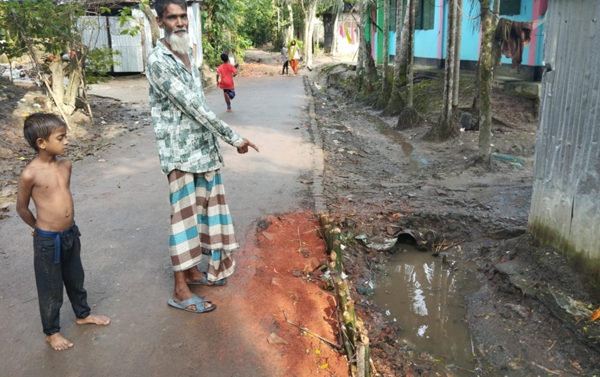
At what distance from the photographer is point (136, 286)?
3.84 meters

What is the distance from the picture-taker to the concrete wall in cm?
393

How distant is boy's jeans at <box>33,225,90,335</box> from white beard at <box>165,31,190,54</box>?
1.31 metres

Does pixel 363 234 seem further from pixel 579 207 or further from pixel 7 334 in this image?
pixel 7 334

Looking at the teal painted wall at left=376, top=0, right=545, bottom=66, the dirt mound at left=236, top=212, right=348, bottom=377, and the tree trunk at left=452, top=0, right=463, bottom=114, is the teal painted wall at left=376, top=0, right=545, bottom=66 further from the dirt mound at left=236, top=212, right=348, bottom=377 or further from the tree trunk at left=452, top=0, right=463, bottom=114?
the dirt mound at left=236, top=212, right=348, bottom=377

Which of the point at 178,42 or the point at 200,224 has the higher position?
the point at 178,42

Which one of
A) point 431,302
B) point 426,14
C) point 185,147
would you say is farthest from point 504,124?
point 185,147

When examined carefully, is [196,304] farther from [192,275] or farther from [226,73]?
[226,73]

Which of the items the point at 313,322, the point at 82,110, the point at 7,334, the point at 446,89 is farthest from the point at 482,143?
the point at 82,110

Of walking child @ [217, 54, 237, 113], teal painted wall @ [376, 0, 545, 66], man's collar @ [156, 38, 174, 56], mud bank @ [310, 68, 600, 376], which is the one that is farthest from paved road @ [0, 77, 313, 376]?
teal painted wall @ [376, 0, 545, 66]

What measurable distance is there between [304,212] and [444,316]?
6.11ft

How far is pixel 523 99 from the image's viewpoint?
1086 centimetres

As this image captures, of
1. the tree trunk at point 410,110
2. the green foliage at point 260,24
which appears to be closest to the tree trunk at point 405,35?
the tree trunk at point 410,110

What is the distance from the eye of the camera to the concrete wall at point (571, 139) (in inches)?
155

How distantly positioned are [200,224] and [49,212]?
1043 mm
